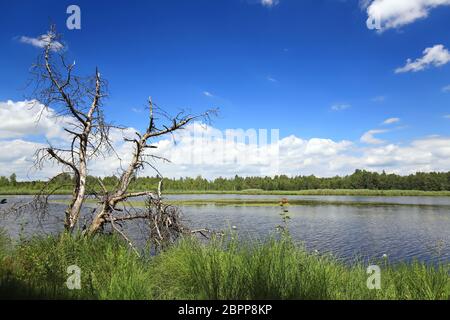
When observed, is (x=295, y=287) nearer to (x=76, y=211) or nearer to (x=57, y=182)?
(x=76, y=211)

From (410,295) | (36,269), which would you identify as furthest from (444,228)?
(36,269)

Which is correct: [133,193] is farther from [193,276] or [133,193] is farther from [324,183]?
[324,183]

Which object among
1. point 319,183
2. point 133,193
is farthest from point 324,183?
point 133,193

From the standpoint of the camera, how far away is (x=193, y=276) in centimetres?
646

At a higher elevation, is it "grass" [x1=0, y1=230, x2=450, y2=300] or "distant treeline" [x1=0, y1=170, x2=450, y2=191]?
"distant treeline" [x1=0, y1=170, x2=450, y2=191]

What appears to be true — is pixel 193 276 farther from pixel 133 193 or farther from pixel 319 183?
pixel 319 183

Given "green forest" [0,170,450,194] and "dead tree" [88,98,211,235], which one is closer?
"dead tree" [88,98,211,235]

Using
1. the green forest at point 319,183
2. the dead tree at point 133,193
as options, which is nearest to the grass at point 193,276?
the dead tree at point 133,193

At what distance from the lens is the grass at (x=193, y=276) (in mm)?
5719

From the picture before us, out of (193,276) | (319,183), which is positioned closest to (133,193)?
(193,276)

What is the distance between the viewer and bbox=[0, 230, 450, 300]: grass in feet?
18.8

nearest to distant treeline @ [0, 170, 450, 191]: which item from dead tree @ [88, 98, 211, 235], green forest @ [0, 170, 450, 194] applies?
green forest @ [0, 170, 450, 194]

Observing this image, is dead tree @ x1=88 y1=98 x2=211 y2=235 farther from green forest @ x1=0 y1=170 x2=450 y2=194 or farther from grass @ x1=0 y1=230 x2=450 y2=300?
green forest @ x1=0 y1=170 x2=450 y2=194

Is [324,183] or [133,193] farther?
[324,183]
